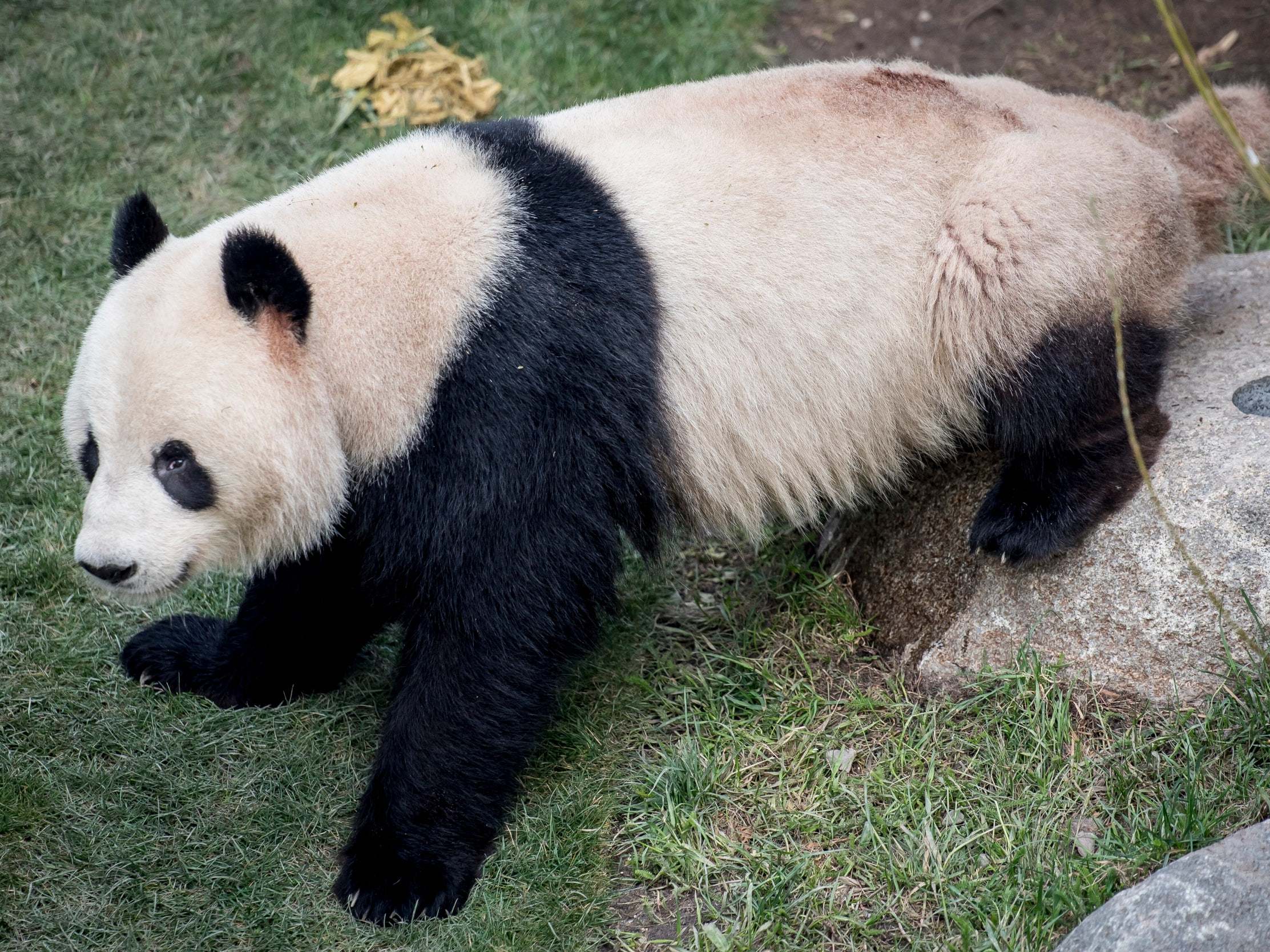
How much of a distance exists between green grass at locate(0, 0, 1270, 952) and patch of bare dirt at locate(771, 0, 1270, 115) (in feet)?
12.5

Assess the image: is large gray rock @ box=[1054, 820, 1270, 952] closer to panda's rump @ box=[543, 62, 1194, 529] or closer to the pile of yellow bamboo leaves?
panda's rump @ box=[543, 62, 1194, 529]

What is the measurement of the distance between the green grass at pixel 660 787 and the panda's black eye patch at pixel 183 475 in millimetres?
1185

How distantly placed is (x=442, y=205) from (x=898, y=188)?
1.43m

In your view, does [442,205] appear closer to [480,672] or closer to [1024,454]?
[480,672]

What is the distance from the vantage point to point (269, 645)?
4152 mm

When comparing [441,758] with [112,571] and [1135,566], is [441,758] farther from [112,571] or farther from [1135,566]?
[1135,566]

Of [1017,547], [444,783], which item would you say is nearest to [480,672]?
[444,783]

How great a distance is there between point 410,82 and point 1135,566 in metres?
4.83

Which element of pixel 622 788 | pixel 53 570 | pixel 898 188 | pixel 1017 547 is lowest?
pixel 622 788

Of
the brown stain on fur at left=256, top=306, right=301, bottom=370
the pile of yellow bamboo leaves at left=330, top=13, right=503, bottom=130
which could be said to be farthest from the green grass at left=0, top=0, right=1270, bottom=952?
the pile of yellow bamboo leaves at left=330, top=13, right=503, bottom=130

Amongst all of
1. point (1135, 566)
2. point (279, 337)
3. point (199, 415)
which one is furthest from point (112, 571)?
point (1135, 566)

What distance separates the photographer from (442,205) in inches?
136

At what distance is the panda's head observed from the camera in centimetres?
312

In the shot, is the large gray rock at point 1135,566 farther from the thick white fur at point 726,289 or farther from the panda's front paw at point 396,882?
the panda's front paw at point 396,882
